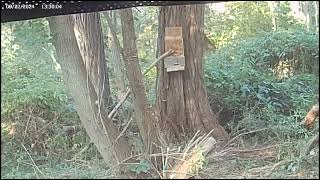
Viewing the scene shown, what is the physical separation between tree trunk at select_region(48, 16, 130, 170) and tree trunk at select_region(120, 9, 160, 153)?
0.09 m

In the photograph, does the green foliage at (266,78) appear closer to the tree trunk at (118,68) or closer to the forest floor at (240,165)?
the forest floor at (240,165)

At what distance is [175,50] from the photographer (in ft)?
4.86

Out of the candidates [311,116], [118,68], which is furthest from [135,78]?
[311,116]

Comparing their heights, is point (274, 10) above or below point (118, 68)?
above

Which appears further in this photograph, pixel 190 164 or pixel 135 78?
pixel 135 78

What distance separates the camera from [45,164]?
1412mm

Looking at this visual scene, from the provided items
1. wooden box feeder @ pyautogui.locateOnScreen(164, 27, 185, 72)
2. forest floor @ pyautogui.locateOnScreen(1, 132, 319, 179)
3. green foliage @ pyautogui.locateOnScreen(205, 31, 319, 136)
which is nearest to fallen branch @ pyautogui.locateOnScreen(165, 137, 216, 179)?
forest floor @ pyautogui.locateOnScreen(1, 132, 319, 179)

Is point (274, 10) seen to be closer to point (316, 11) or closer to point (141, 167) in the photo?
point (316, 11)

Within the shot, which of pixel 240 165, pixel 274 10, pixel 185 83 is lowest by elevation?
pixel 240 165

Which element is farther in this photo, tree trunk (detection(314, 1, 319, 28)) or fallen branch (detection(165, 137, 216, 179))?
tree trunk (detection(314, 1, 319, 28))

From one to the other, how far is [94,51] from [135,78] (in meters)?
0.19

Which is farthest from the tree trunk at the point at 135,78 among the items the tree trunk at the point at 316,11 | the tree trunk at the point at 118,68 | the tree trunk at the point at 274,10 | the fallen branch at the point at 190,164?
the tree trunk at the point at 316,11

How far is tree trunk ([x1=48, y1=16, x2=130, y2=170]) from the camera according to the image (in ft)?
4.69

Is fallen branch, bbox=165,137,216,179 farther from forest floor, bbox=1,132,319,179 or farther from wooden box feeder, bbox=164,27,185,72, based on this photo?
wooden box feeder, bbox=164,27,185,72
